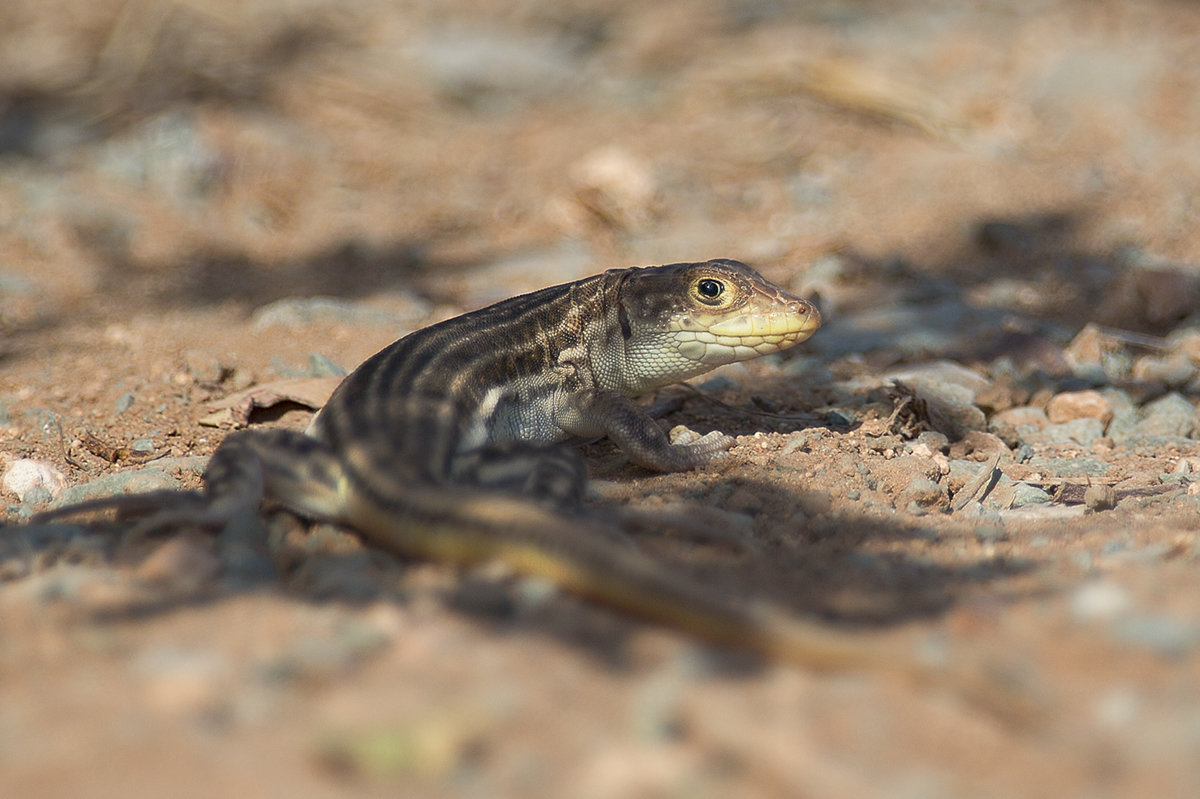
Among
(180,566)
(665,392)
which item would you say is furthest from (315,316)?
(180,566)

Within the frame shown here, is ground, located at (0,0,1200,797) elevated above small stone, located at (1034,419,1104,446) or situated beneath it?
elevated above

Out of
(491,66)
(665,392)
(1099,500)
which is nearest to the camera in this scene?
(1099,500)

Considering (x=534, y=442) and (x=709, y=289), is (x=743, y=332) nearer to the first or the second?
(x=709, y=289)

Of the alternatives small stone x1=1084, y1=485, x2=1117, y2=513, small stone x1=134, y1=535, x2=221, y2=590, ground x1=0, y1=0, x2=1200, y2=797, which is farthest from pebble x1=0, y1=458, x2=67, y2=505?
small stone x1=1084, y1=485, x2=1117, y2=513

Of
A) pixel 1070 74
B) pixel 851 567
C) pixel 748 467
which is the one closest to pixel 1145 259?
pixel 1070 74

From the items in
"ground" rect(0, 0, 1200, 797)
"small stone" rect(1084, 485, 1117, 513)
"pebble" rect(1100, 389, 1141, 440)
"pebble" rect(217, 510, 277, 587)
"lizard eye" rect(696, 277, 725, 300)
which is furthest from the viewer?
"pebble" rect(1100, 389, 1141, 440)

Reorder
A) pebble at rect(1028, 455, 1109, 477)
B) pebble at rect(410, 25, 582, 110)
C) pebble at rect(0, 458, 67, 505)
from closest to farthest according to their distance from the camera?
pebble at rect(0, 458, 67, 505) < pebble at rect(1028, 455, 1109, 477) < pebble at rect(410, 25, 582, 110)

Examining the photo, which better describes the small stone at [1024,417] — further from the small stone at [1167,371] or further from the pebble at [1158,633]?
the pebble at [1158,633]

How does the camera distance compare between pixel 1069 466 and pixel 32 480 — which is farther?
pixel 1069 466

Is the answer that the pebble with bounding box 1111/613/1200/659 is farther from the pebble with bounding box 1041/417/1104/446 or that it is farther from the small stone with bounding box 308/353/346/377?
the small stone with bounding box 308/353/346/377
